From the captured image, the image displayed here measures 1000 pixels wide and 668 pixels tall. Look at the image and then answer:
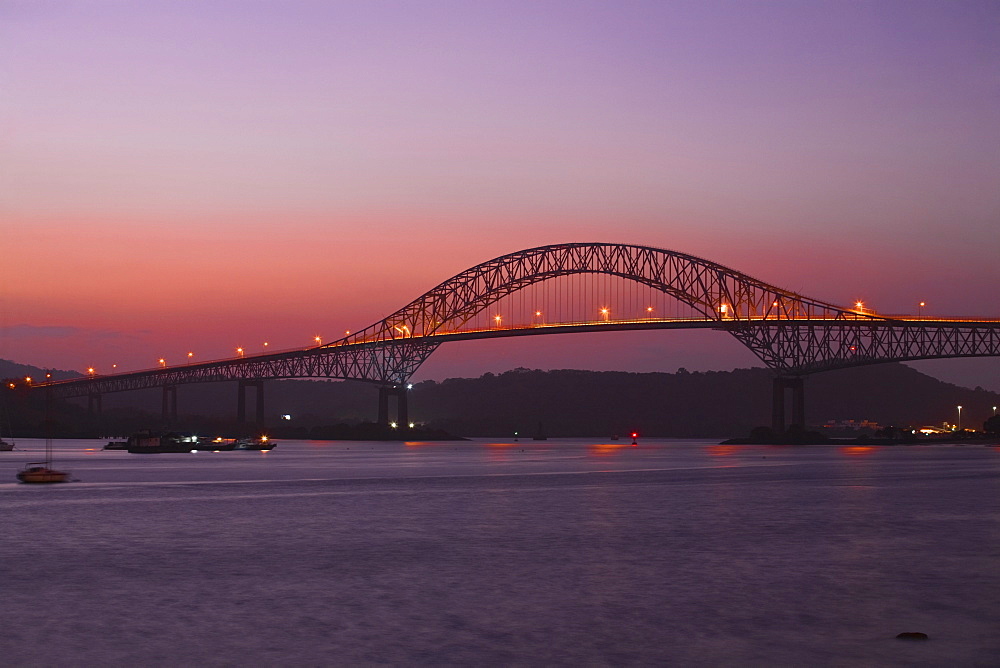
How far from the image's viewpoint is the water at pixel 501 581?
13133 mm

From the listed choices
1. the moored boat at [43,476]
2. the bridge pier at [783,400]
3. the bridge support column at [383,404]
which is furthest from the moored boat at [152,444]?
the bridge pier at [783,400]

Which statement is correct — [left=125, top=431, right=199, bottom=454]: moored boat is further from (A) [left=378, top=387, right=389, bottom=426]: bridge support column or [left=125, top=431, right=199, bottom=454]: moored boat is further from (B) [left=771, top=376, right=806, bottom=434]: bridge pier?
(B) [left=771, top=376, right=806, bottom=434]: bridge pier

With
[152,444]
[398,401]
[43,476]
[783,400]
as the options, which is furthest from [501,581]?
[398,401]

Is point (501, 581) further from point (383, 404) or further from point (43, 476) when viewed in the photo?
point (383, 404)

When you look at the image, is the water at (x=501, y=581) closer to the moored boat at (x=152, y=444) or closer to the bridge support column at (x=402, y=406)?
the moored boat at (x=152, y=444)

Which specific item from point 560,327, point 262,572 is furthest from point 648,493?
point 560,327

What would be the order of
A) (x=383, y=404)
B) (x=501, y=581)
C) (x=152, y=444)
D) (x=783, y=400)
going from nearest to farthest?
(x=501, y=581)
(x=152, y=444)
(x=783, y=400)
(x=383, y=404)

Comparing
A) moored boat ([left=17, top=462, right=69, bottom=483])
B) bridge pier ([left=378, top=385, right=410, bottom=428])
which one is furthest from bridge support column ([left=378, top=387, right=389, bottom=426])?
moored boat ([left=17, top=462, right=69, bottom=483])

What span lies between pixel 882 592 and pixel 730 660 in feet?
17.9

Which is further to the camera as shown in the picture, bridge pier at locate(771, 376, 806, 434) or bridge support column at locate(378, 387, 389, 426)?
bridge support column at locate(378, 387, 389, 426)

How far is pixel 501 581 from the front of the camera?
18.2 meters

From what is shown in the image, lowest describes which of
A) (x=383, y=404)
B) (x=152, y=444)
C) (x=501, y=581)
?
(x=152, y=444)

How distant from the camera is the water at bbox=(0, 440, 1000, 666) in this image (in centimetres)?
1313

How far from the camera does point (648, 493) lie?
133 ft
